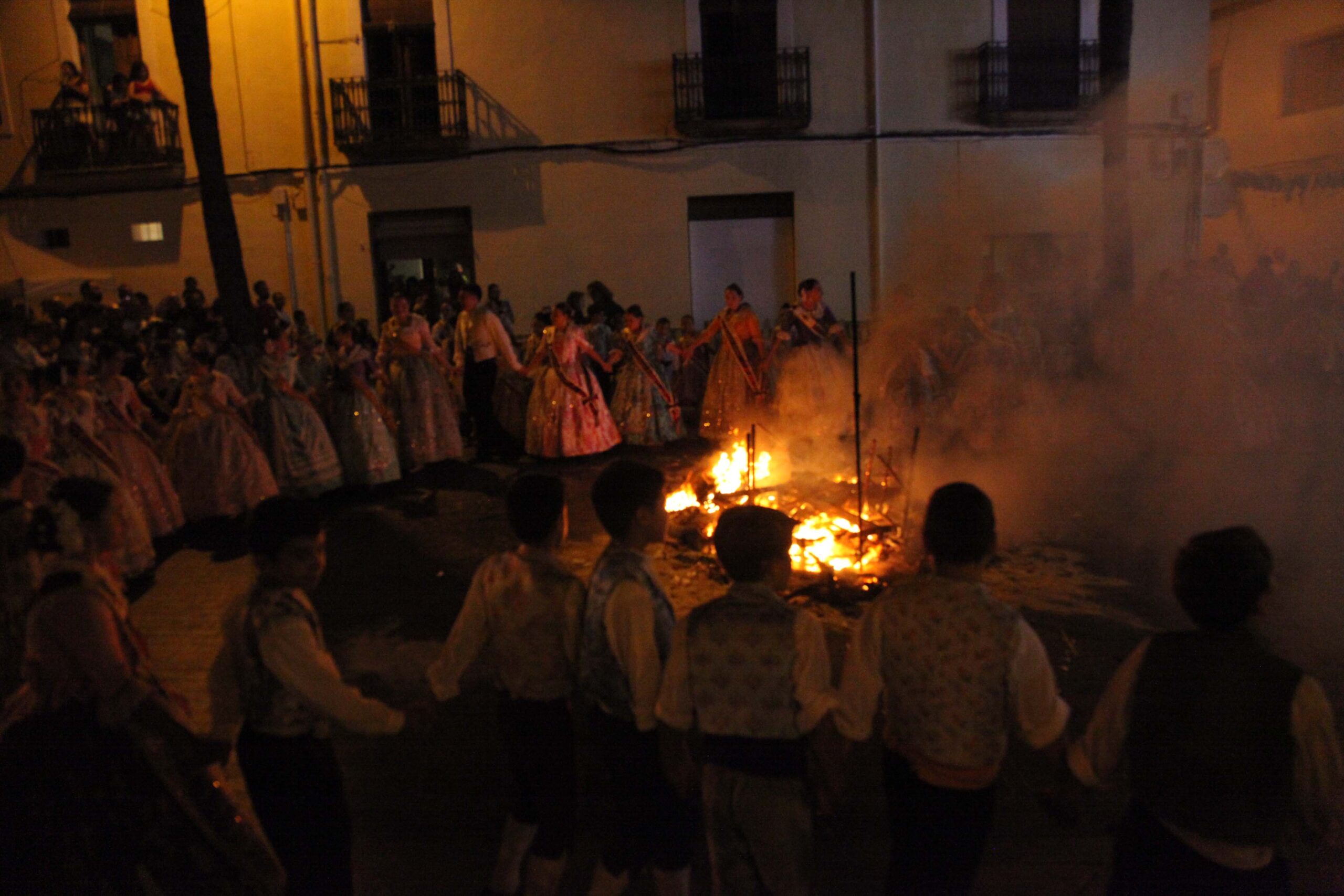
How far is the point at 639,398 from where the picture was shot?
34.8 feet

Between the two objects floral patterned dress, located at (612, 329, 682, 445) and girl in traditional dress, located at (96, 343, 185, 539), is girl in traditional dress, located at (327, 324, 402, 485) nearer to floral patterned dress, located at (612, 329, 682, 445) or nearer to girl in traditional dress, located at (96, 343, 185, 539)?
girl in traditional dress, located at (96, 343, 185, 539)

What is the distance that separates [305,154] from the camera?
624 inches

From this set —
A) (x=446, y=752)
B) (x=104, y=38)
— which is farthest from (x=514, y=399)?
(x=104, y=38)

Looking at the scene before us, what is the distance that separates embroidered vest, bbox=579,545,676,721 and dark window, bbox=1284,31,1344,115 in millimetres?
23404

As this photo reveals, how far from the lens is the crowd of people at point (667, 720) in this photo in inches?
89.2

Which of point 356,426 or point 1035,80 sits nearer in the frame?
point 356,426

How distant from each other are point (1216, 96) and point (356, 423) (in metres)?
22.0

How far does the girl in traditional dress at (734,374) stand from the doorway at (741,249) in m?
5.97

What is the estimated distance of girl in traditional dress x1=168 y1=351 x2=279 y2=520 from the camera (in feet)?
25.5

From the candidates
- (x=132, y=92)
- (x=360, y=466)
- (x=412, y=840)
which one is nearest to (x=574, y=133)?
(x=132, y=92)

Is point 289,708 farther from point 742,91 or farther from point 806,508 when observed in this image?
point 742,91

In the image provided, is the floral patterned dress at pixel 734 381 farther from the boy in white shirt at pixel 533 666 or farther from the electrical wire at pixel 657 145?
the boy in white shirt at pixel 533 666

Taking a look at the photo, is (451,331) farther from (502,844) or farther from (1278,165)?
(1278,165)

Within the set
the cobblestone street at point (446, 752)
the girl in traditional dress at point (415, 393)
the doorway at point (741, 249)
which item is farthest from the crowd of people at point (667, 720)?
the doorway at point (741, 249)
